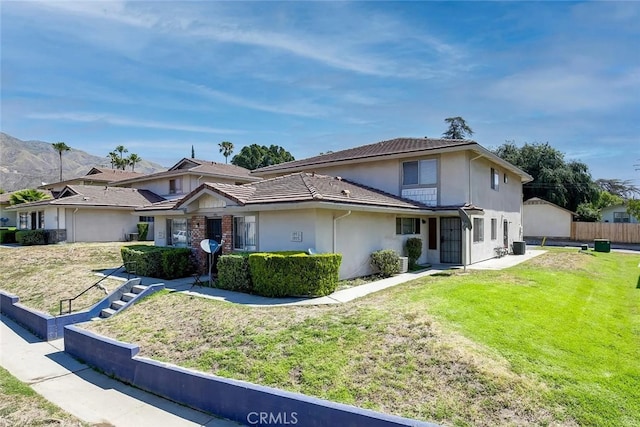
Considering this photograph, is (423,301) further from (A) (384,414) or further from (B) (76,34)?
(B) (76,34)

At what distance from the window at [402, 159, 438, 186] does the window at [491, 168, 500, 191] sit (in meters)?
4.92

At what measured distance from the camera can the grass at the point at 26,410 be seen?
6.16m

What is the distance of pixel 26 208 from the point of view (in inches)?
1211

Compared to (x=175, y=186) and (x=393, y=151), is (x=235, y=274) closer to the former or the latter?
(x=393, y=151)

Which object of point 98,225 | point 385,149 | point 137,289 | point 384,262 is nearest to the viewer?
point 137,289

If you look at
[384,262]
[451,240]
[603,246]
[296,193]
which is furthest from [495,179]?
[296,193]

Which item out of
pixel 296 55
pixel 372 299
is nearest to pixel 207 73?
pixel 296 55

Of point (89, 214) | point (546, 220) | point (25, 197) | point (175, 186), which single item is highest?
point (175, 186)

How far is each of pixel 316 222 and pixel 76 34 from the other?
406 inches

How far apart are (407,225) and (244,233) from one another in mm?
7632

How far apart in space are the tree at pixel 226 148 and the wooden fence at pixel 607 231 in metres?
54.0

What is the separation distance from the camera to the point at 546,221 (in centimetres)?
3566

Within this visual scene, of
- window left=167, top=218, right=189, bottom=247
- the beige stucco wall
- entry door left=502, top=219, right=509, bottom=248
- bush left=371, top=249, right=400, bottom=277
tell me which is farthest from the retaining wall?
the beige stucco wall

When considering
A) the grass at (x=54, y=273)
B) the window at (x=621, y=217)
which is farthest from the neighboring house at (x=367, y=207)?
the window at (x=621, y=217)
